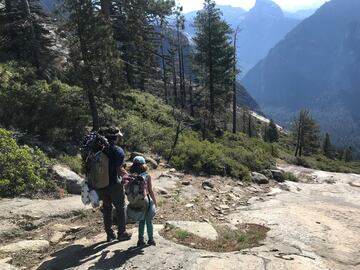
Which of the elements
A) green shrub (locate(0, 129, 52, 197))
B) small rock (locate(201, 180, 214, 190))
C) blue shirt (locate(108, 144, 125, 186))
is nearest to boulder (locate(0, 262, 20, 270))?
blue shirt (locate(108, 144, 125, 186))

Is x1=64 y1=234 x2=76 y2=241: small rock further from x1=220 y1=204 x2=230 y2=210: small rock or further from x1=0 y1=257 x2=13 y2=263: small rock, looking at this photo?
x1=220 y1=204 x2=230 y2=210: small rock

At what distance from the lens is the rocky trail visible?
26.5ft

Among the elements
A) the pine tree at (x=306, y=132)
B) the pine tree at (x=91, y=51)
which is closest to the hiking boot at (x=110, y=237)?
the pine tree at (x=91, y=51)

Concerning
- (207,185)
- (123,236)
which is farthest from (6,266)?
(207,185)

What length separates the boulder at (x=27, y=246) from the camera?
861 cm

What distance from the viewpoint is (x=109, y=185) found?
830cm

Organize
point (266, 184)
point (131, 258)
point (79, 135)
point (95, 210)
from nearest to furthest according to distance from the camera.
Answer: point (131, 258) < point (95, 210) < point (79, 135) < point (266, 184)

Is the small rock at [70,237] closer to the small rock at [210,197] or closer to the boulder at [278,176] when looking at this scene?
the small rock at [210,197]

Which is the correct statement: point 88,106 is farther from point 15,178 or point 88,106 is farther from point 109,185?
point 109,185

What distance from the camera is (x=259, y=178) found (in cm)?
2061

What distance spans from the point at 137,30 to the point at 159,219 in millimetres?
13458

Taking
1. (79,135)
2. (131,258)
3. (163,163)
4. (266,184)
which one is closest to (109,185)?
(131,258)

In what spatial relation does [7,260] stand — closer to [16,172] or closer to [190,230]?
[16,172]

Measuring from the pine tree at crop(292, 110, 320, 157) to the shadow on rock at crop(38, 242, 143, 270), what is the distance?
5354 centimetres
